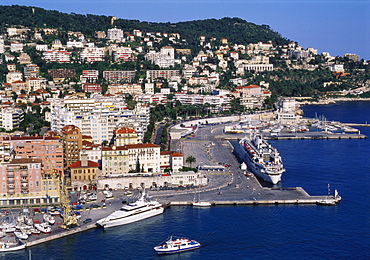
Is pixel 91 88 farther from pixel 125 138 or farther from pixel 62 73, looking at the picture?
pixel 125 138

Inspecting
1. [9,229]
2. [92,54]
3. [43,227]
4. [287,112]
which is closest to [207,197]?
[43,227]

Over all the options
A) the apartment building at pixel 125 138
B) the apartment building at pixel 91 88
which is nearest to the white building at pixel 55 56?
the apartment building at pixel 91 88

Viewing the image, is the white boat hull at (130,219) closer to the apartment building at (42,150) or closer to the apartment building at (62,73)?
the apartment building at (42,150)

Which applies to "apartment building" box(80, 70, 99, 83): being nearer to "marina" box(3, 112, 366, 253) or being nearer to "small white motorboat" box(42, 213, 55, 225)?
"marina" box(3, 112, 366, 253)

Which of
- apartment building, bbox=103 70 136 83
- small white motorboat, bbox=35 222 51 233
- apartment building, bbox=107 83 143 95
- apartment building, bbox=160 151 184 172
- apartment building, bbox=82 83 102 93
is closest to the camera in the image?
small white motorboat, bbox=35 222 51 233

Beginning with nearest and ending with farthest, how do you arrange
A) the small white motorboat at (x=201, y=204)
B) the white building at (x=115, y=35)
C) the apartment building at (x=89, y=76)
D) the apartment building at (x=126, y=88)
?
the small white motorboat at (x=201, y=204) → the apartment building at (x=126, y=88) → the apartment building at (x=89, y=76) → the white building at (x=115, y=35)

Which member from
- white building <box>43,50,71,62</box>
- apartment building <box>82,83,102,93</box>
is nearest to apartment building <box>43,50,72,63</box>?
white building <box>43,50,71,62</box>

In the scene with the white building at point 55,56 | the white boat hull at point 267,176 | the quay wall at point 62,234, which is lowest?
the quay wall at point 62,234
